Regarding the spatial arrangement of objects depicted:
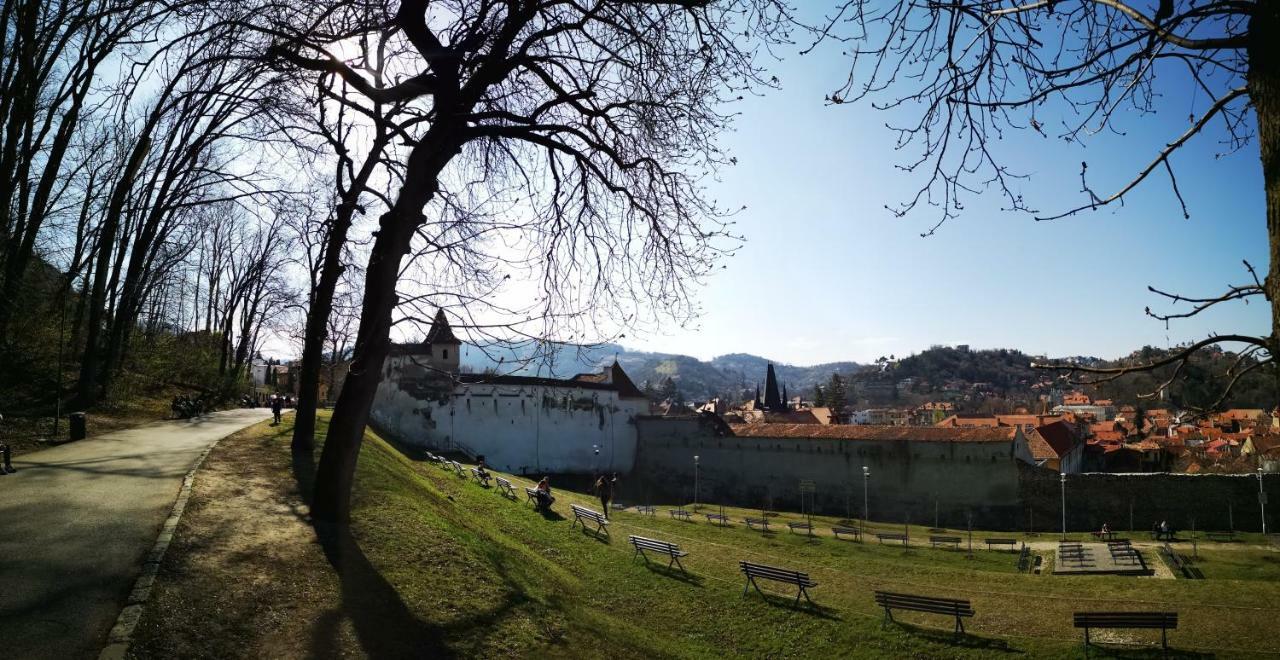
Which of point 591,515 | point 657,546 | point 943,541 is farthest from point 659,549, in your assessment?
point 943,541

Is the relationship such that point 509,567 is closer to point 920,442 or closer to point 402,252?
point 402,252

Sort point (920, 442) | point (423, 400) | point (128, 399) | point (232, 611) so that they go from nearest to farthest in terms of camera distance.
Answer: point (232, 611)
point (128, 399)
point (920, 442)
point (423, 400)

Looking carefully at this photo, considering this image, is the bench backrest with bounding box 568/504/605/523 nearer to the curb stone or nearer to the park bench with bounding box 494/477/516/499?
the park bench with bounding box 494/477/516/499

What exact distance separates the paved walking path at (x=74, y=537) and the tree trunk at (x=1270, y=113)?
7.39 metres

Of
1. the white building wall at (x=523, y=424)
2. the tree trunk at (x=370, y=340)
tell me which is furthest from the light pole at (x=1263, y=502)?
the tree trunk at (x=370, y=340)

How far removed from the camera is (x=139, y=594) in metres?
6.09

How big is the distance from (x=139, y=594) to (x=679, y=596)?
8.95 meters

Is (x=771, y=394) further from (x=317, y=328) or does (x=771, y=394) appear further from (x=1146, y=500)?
(x=317, y=328)

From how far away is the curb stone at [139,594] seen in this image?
5.23 meters

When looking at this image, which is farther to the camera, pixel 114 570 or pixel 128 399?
pixel 128 399

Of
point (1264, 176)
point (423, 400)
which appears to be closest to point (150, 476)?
point (1264, 176)

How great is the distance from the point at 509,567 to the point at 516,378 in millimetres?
33559

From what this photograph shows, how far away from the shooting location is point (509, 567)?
1052cm

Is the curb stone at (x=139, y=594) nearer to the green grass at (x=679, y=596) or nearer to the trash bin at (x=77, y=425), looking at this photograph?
the green grass at (x=679, y=596)
